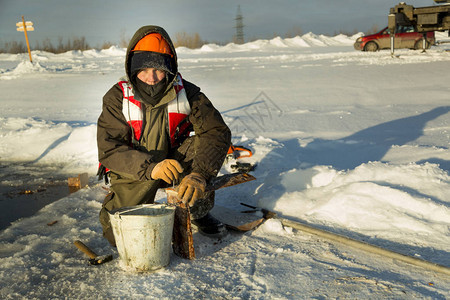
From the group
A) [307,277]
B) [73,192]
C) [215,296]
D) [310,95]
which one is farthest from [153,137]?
[310,95]

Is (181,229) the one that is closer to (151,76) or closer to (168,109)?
(168,109)

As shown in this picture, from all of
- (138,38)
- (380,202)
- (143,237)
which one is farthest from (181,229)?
(380,202)

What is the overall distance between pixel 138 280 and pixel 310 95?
7.33 meters

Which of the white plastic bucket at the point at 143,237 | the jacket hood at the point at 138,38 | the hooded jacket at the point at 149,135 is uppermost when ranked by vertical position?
the jacket hood at the point at 138,38

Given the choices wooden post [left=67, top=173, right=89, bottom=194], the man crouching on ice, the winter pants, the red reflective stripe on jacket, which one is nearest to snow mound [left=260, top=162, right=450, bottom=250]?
the winter pants

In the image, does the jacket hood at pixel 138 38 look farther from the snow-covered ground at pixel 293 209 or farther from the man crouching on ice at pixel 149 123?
the snow-covered ground at pixel 293 209

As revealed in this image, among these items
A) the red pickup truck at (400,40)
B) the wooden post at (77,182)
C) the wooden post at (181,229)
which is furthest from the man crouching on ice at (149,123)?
the red pickup truck at (400,40)

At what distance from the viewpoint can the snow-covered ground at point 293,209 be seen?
2197mm

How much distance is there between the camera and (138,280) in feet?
7.38

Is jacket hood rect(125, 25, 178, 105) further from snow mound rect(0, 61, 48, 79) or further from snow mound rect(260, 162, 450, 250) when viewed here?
snow mound rect(0, 61, 48, 79)

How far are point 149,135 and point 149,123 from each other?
0.08m

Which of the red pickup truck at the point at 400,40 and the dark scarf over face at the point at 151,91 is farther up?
the red pickup truck at the point at 400,40

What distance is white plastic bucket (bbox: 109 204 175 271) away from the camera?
220 cm

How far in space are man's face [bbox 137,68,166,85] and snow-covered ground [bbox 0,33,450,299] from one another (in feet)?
3.70
